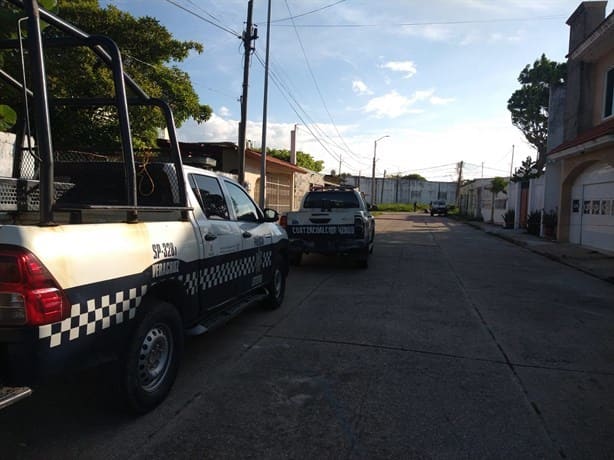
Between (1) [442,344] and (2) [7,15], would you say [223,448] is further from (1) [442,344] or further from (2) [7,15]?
(2) [7,15]

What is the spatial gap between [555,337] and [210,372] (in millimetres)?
4139

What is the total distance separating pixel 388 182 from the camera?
3344 inches

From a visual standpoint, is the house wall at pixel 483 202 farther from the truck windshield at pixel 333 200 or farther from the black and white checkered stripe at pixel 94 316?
the black and white checkered stripe at pixel 94 316

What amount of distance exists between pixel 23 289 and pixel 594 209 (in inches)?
680

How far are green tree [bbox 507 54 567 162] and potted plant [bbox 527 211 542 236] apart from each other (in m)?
24.9

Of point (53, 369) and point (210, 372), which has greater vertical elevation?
point (53, 369)

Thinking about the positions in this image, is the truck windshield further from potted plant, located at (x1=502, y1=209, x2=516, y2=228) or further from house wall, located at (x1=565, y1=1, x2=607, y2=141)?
A: potted plant, located at (x1=502, y1=209, x2=516, y2=228)

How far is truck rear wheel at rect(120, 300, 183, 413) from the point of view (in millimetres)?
3193

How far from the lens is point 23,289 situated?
2422mm

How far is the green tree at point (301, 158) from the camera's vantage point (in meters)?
46.9

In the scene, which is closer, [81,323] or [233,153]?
[81,323]

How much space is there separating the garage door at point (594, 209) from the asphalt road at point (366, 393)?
8.83 metres

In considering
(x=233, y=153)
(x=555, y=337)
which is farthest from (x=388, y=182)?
(x=555, y=337)

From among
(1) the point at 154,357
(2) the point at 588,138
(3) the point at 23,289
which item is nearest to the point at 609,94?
(2) the point at 588,138
